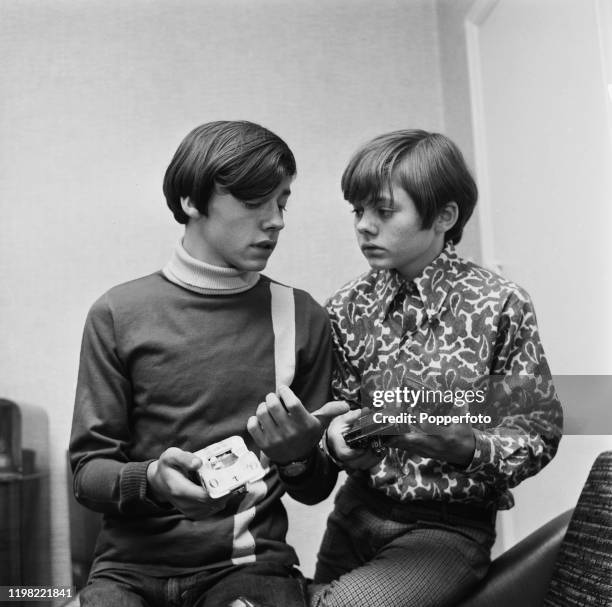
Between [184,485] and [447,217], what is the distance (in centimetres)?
36

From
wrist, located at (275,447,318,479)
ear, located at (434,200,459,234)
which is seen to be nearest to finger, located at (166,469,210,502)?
wrist, located at (275,447,318,479)

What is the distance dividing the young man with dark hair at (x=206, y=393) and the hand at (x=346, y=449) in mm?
17

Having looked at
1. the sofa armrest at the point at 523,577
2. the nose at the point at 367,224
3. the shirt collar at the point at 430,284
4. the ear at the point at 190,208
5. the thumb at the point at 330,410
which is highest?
the ear at the point at 190,208

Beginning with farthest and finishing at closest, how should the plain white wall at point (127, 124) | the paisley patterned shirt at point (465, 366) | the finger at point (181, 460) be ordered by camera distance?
the plain white wall at point (127, 124)
the paisley patterned shirt at point (465, 366)
the finger at point (181, 460)

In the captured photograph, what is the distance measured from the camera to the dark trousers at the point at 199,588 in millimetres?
601

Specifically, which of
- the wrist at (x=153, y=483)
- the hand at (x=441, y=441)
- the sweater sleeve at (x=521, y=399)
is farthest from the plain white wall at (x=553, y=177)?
the wrist at (x=153, y=483)

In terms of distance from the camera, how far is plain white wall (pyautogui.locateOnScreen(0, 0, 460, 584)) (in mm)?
→ 896

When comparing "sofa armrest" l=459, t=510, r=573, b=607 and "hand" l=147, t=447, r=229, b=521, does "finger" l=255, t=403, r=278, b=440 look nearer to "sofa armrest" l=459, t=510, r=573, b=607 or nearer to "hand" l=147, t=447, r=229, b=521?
"hand" l=147, t=447, r=229, b=521

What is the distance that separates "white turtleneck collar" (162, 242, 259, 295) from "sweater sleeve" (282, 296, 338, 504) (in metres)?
0.07

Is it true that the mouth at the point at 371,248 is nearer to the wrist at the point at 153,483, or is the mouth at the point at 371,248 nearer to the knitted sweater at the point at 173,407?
the knitted sweater at the point at 173,407

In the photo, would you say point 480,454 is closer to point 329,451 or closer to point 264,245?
point 329,451

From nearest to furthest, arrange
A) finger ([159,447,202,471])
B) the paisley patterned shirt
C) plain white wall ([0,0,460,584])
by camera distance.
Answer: finger ([159,447,202,471]) → the paisley patterned shirt → plain white wall ([0,0,460,584])

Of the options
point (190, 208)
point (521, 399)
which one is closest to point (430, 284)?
point (521, 399)

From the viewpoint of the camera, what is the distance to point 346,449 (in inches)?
26.1
